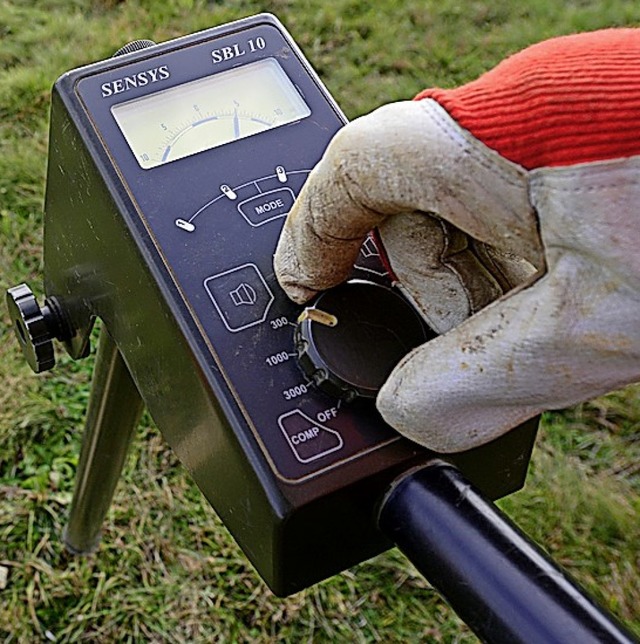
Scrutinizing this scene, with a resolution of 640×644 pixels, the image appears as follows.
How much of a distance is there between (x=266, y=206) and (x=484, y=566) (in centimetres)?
30

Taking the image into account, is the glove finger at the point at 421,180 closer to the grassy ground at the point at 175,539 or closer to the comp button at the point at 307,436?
the comp button at the point at 307,436

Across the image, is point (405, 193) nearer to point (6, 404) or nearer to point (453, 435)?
point (453, 435)

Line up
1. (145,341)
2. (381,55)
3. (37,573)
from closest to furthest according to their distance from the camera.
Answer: (145,341)
(37,573)
(381,55)

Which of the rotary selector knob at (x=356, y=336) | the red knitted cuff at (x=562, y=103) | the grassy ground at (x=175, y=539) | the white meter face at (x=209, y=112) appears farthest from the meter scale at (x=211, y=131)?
the grassy ground at (x=175, y=539)

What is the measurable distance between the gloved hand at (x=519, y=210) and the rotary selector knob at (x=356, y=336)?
0.03 meters

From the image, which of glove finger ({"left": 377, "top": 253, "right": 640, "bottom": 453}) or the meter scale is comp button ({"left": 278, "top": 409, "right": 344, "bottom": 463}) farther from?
the meter scale

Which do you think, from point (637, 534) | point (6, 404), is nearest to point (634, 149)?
point (637, 534)

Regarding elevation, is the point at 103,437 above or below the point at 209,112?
below

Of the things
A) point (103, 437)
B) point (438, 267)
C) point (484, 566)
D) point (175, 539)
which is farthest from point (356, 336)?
point (175, 539)

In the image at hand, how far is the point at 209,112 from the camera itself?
75cm

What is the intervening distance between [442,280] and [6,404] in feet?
3.42

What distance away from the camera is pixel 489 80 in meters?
0.50

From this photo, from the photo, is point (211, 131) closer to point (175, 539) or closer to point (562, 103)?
point (562, 103)

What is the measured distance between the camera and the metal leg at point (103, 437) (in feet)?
3.05
